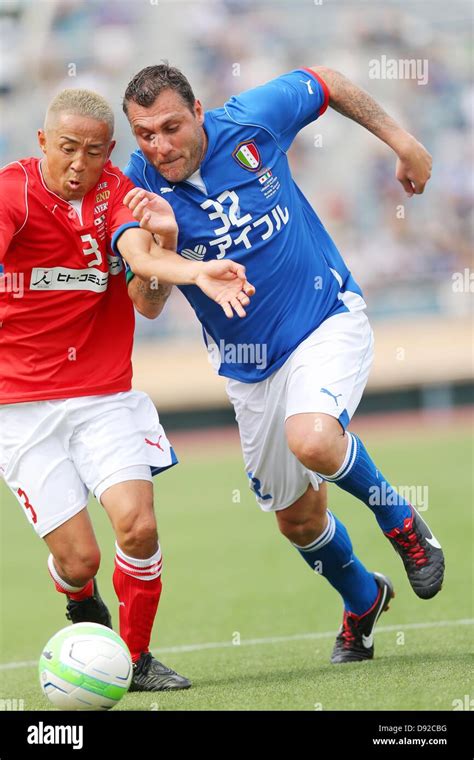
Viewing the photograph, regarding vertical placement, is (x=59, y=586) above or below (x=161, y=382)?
below

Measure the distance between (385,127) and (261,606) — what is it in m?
3.94

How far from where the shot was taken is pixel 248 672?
5637 millimetres

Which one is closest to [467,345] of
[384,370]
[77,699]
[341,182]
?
[384,370]

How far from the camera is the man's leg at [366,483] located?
503 centimetres

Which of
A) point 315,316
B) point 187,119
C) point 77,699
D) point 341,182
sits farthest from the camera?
point 341,182

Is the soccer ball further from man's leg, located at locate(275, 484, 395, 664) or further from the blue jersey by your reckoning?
the blue jersey

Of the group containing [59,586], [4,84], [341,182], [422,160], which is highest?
[4,84]

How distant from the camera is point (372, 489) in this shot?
523cm

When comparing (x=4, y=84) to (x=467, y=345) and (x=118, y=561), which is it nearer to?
→ (x=467, y=345)

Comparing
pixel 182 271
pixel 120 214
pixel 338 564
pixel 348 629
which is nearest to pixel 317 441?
pixel 182 271

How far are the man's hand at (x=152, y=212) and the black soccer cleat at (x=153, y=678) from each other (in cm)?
196

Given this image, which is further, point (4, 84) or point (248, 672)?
point (4, 84)

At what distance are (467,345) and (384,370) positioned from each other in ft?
4.46

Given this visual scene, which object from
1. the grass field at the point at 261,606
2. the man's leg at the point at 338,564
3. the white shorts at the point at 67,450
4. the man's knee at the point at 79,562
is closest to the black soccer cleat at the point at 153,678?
the grass field at the point at 261,606
